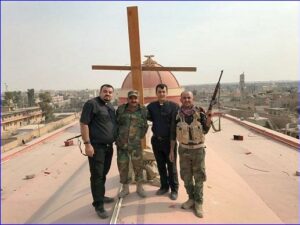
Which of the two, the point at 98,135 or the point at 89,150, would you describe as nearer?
the point at 89,150

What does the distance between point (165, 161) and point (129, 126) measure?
77 centimetres

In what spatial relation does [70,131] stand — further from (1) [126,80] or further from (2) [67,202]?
(2) [67,202]

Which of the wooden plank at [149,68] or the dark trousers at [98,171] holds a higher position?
the wooden plank at [149,68]

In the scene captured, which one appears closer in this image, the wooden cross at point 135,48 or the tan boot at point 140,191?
the tan boot at point 140,191

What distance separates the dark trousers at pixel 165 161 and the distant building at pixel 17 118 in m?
35.5

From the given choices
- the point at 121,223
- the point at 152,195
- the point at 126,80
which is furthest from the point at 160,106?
the point at 126,80

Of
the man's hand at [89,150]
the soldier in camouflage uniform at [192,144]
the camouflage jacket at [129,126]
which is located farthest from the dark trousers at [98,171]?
the soldier in camouflage uniform at [192,144]

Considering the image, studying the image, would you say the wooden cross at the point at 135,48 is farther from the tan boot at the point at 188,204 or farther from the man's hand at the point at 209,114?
the tan boot at the point at 188,204

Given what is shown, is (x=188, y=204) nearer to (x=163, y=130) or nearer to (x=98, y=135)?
(x=163, y=130)

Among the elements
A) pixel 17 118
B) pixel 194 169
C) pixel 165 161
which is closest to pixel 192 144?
pixel 194 169

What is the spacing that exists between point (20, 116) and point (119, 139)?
44.0 m

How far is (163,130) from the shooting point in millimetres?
4301

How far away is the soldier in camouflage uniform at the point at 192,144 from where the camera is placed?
400cm

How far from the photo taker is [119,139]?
14.2 feet
